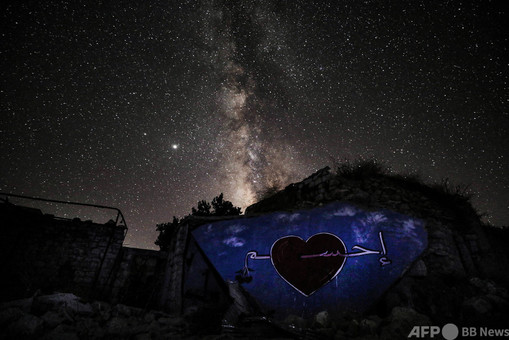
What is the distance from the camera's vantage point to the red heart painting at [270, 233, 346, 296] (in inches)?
190

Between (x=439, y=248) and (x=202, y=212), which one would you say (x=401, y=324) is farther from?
(x=202, y=212)

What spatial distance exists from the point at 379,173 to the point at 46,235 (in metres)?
12.8

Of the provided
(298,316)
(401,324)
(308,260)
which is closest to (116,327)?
(298,316)

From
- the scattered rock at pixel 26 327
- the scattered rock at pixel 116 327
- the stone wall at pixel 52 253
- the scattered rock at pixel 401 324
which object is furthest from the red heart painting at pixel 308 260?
the stone wall at pixel 52 253

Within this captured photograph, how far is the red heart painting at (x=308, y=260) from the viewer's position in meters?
4.82

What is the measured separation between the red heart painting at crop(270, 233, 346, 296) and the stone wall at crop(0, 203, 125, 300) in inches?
320

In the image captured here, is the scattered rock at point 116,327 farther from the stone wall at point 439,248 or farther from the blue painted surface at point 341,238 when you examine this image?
the stone wall at point 439,248

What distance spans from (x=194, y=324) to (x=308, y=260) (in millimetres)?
2625

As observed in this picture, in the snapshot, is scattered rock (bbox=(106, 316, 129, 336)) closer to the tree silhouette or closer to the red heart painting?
the red heart painting

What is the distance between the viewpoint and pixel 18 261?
8.69 m

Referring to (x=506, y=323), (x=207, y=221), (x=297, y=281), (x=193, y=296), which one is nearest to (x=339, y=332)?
(x=297, y=281)

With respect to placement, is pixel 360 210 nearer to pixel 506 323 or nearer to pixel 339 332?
pixel 506 323

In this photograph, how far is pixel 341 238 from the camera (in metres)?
5.11

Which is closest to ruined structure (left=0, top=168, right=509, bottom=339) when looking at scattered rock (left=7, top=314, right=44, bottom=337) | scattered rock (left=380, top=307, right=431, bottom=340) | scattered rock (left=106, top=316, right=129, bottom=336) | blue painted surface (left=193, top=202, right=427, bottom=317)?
scattered rock (left=380, top=307, right=431, bottom=340)
